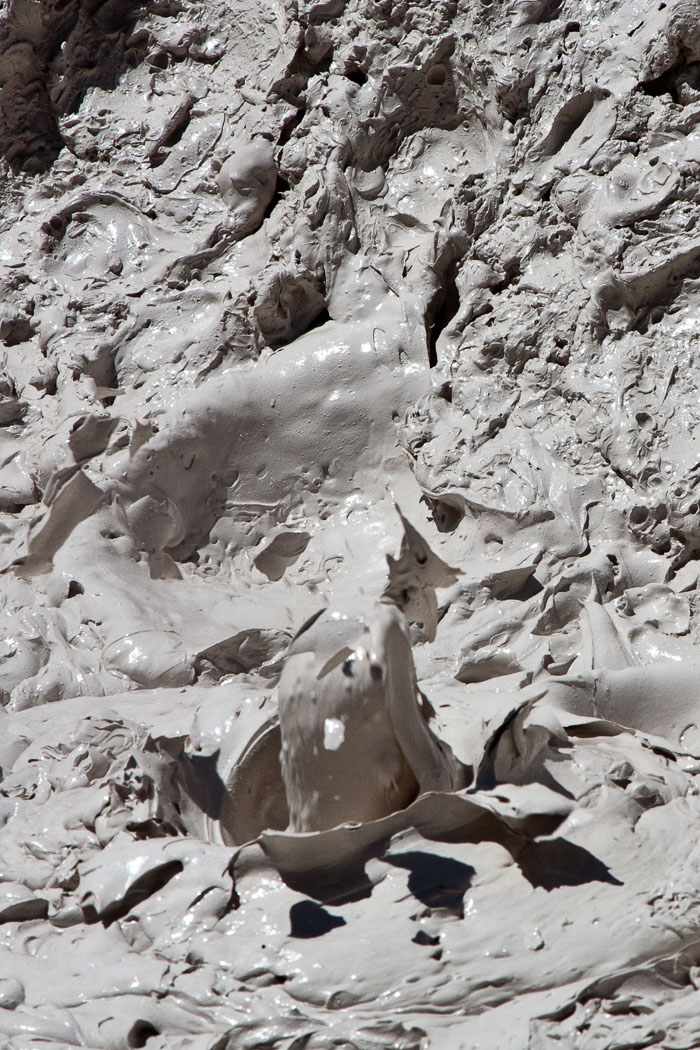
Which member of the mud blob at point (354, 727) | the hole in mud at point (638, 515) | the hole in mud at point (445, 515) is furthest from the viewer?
the hole in mud at point (445, 515)

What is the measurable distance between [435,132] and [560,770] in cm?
214

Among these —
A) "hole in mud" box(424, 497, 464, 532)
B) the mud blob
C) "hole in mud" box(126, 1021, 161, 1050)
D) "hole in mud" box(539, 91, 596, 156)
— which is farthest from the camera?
"hole in mud" box(539, 91, 596, 156)

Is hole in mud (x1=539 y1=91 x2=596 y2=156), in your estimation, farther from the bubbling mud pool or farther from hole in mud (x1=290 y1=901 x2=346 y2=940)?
hole in mud (x1=290 y1=901 x2=346 y2=940)

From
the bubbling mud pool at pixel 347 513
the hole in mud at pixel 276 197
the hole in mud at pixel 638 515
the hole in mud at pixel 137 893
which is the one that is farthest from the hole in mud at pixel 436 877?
the hole in mud at pixel 276 197

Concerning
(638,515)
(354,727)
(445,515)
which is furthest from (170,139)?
(354,727)

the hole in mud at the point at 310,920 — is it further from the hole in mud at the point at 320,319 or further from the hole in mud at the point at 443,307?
the hole in mud at the point at 320,319

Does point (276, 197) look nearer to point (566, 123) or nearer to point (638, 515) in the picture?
point (566, 123)

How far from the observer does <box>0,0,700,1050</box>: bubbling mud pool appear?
1783 millimetres

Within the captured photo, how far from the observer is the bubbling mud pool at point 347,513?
178cm

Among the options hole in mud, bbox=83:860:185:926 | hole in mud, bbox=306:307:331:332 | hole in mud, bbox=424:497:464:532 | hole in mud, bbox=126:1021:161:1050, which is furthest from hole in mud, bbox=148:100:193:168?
hole in mud, bbox=126:1021:161:1050

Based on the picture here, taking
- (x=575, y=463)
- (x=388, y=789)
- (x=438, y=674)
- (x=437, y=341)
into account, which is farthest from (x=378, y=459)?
(x=388, y=789)

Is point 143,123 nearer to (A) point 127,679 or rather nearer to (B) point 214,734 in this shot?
(A) point 127,679

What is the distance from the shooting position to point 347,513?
303 cm

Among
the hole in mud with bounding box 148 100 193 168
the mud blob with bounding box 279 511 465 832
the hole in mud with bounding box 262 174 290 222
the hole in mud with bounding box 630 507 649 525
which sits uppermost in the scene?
the hole in mud with bounding box 148 100 193 168
